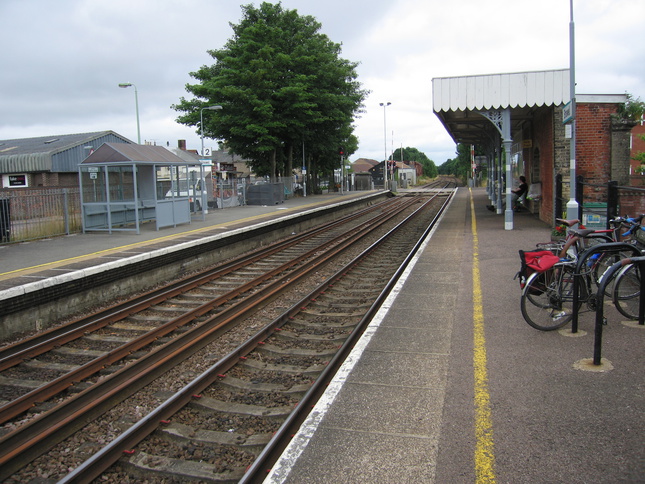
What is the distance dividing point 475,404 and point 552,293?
2344 millimetres

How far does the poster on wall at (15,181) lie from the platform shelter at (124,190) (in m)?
21.5

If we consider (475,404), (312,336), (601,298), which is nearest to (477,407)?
(475,404)

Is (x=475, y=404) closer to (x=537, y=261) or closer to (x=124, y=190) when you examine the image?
(x=537, y=261)

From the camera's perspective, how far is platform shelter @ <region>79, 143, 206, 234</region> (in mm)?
15594

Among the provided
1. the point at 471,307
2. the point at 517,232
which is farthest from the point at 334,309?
the point at 517,232

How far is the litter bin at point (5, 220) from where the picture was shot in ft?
44.1

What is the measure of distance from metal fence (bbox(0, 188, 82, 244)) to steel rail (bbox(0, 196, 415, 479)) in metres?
8.58

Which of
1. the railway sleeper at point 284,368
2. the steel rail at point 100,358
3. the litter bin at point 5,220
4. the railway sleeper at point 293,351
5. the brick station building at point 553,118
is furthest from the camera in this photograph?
the brick station building at point 553,118

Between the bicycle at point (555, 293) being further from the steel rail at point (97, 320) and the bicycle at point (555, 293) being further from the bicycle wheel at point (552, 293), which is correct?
the steel rail at point (97, 320)

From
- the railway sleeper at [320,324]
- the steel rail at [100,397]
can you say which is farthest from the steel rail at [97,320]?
the railway sleeper at [320,324]

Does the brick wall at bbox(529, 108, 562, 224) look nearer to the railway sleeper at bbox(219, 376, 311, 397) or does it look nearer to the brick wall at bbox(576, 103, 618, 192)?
the brick wall at bbox(576, 103, 618, 192)

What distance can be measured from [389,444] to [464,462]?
0.55 metres

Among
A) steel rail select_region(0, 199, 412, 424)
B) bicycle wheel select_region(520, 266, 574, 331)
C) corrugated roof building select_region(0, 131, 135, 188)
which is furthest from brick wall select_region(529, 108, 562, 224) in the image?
corrugated roof building select_region(0, 131, 135, 188)

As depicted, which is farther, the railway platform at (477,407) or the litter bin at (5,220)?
the litter bin at (5,220)
